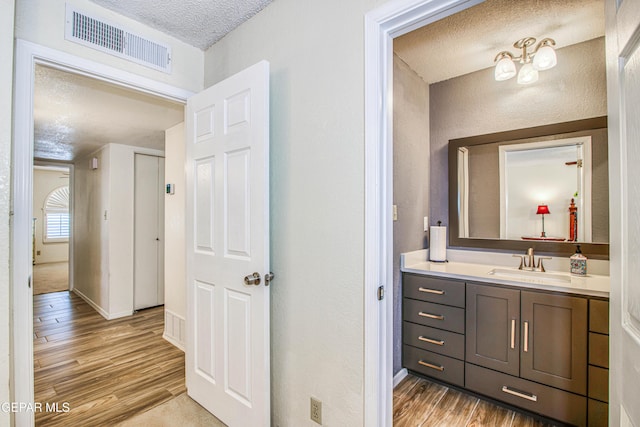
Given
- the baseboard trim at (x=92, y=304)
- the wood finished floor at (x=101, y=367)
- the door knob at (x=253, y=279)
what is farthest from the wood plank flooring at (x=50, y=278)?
the door knob at (x=253, y=279)

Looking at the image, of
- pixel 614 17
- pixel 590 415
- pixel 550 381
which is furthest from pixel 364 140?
pixel 590 415

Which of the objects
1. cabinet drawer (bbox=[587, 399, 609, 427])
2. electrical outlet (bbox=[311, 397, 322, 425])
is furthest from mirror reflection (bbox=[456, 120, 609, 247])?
electrical outlet (bbox=[311, 397, 322, 425])

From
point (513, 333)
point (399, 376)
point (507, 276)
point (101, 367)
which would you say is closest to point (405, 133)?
point (507, 276)

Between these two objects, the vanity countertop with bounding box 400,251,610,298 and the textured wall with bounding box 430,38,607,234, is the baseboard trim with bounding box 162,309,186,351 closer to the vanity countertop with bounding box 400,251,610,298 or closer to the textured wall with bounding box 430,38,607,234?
the vanity countertop with bounding box 400,251,610,298

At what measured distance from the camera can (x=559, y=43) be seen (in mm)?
2031

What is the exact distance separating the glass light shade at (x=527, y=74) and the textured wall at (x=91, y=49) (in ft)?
7.54

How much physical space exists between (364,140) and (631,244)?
898 millimetres

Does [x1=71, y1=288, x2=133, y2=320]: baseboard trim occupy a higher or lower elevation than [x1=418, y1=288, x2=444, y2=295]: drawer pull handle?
lower

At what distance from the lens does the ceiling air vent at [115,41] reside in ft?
5.08

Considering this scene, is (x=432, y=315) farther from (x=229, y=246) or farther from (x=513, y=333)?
(x=229, y=246)

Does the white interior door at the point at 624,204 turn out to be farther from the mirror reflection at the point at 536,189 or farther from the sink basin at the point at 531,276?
the mirror reflection at the point at 536,189

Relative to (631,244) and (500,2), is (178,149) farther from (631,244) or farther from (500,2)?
(631,244)

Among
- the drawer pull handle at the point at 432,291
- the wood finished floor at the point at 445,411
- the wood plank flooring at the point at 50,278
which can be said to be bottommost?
the wood plank flooring at the point at 50,278

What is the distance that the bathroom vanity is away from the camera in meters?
1.60
